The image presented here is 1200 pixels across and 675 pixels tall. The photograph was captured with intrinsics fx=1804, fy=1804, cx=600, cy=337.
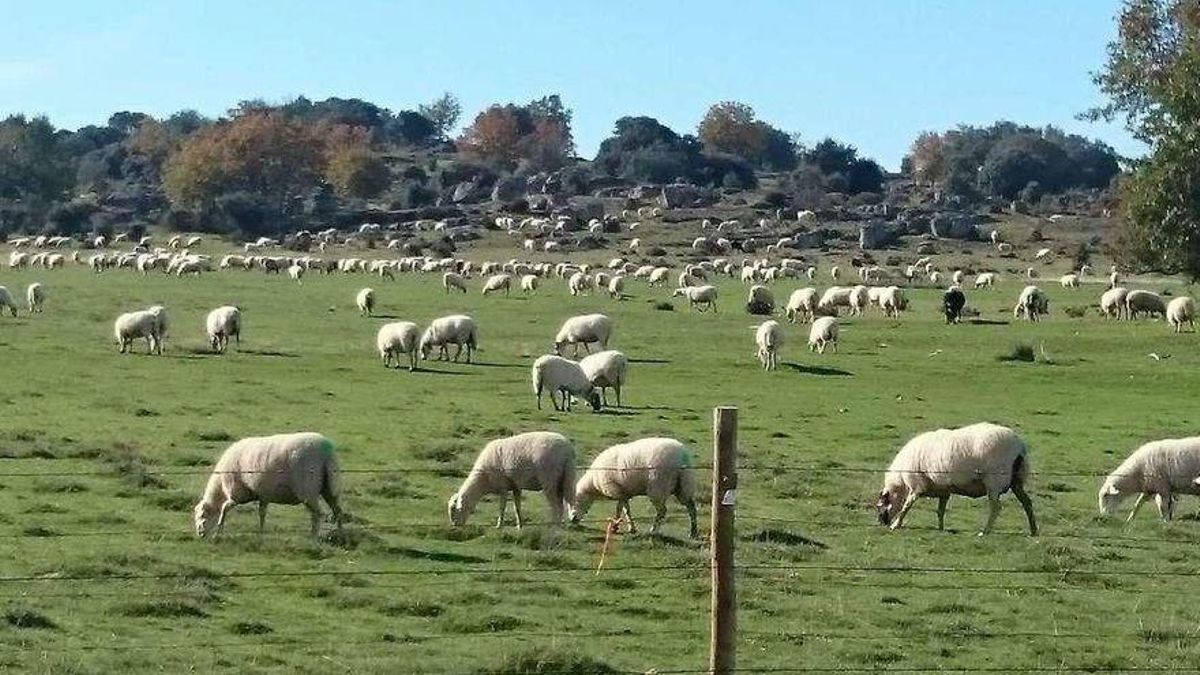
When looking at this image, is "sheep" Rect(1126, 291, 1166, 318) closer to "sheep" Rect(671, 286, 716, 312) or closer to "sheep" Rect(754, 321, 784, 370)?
"sheep" Rect(671, 286, 716, 312)

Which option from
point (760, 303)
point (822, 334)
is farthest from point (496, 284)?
point (822, 334)

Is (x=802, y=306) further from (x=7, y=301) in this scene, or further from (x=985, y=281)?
(x=985, y=281)

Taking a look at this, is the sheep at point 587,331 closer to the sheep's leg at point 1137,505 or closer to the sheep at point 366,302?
the sheep at point 366,302

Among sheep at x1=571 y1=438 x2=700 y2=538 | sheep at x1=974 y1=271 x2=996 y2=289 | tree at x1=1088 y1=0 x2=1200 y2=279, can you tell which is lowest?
sheep at x1=571 y1=438 x2=700 y2=538

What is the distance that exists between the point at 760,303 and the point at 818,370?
19.4 meters

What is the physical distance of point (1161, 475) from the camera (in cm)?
2202

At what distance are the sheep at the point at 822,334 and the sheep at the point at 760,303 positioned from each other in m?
12.6

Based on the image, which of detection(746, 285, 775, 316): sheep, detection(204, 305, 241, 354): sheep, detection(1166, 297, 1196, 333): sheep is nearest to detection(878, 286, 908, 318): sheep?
detection(746, 285, 775, 316): sheep

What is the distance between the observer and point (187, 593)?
14.9 m

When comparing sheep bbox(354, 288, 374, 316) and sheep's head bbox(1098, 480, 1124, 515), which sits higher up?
sheep bbox(354, 288, 374, 316)

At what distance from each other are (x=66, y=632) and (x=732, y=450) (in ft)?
22.8

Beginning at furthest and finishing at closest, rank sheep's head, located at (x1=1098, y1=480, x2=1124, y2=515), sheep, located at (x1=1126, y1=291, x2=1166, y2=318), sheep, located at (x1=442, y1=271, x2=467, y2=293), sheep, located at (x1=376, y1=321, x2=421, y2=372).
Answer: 1. sheep, located at (x1=442, y1=271, x2=467, y2=293)
2. sheep, located at (x1=1126, y1=291, x2=1166, y2=318)
3. sheep, located at (x1=376, y1=321, x2=421, y2=372)
4. sheep's head, located at (x1=1098, y1=480, x2=1124, y2=515)

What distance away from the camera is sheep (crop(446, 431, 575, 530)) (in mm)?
19812

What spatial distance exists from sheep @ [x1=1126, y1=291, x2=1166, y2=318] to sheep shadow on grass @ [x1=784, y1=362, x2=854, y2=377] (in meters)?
20.3
